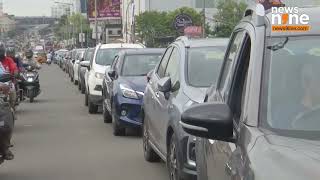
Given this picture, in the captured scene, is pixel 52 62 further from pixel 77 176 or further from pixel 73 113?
pixel 77 176

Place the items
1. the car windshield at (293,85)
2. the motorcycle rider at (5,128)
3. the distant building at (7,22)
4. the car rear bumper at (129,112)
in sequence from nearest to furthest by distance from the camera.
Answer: the car windshield at (293,85) < the motorcycle rider at (5,128) < the car rear bumper at (129,112) < the distant building at (7,22)

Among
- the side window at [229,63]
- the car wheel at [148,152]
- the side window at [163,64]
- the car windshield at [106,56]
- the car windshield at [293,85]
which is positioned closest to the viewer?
the car windshield at [293,85]

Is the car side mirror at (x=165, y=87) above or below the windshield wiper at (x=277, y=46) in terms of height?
below

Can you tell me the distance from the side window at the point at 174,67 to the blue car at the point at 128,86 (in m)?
2.99

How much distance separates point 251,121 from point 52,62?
9300 centimetres

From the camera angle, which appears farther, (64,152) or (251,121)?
(64,152)

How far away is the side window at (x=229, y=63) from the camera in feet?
14.6

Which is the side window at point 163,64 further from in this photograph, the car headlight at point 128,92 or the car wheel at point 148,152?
the car headlight at point 128,92

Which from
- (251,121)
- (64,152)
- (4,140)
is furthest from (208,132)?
(64,152)

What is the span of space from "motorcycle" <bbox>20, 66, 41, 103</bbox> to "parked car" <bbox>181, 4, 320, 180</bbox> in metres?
16.3

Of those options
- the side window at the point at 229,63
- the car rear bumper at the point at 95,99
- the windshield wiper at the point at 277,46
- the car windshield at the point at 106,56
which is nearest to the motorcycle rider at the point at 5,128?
the side window at the point at 229,63

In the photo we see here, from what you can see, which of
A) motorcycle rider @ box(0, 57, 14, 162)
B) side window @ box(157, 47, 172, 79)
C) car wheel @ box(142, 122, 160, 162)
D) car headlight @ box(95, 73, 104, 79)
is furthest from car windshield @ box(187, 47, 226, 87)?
car headlight @ box(95, 73, 104, 79)

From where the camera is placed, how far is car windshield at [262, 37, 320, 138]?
3.50 metres

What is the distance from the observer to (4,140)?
311 inches
